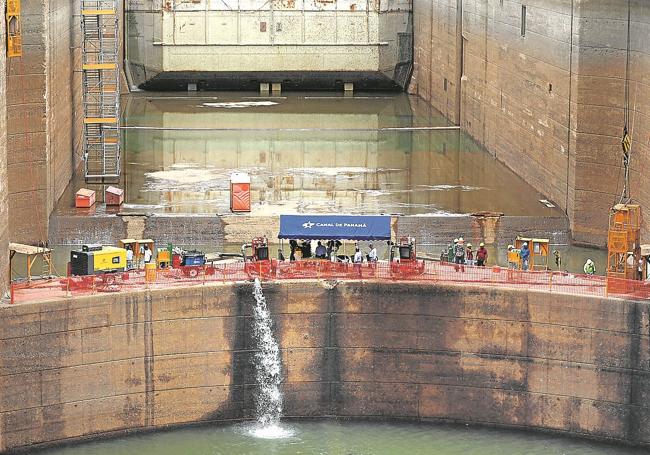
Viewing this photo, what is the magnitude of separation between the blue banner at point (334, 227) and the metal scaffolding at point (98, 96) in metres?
23.5

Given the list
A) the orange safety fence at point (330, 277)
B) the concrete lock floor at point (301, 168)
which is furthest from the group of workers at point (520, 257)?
the orange safety fence at point (330, 277)

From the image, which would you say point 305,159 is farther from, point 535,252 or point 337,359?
point 337,359

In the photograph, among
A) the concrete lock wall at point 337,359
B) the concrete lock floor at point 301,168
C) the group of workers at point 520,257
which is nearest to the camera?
the concrete lock wall at point 337,359

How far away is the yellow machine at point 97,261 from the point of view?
5616cm

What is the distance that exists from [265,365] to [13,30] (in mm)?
15938

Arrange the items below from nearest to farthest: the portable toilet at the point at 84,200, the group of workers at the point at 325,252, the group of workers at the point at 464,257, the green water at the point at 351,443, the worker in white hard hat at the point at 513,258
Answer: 1. the green water at the point at 351,443
2. the group of workers at the point at 325,252
3. the group of workers at the point at 464,257
4. the worker in white hard hat at the point at 513,258
5. the portable toilet at the point at 84,200

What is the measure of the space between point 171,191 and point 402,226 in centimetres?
1208

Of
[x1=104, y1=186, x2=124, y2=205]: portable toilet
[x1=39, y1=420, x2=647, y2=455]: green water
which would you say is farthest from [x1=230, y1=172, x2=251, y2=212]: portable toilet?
[x1=39, y1=420, x2=647, y2=455]: green water

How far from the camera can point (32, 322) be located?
5278 centimetres

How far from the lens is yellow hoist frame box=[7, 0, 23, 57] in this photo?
61.5 meters

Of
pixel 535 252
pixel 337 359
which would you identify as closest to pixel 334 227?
pixel 337 359

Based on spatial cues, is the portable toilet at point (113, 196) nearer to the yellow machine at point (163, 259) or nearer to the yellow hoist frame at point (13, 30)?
the yellow hoist frame at point (13, 30)

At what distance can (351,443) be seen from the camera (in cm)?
5341

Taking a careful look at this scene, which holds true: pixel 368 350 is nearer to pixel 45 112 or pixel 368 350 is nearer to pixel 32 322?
pixel 32 322
